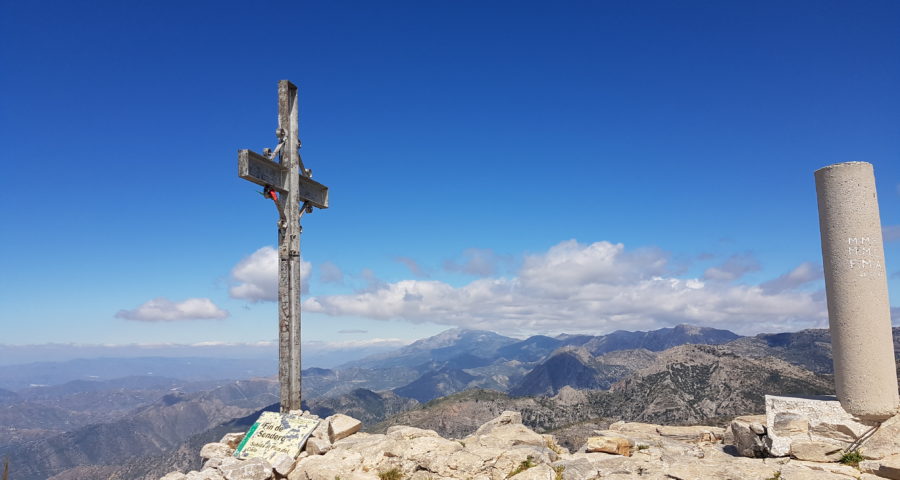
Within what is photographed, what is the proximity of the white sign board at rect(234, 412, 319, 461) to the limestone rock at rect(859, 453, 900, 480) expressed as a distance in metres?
11.2

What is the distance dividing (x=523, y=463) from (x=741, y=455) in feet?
16.9

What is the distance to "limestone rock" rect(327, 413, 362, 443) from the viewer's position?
42.1 ft

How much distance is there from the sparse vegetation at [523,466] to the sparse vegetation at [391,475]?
2.06 meters

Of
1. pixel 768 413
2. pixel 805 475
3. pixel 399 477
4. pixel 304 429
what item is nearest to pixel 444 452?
pixel 399 477

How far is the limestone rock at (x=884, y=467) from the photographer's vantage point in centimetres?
931

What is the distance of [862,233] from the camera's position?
39.9 ft

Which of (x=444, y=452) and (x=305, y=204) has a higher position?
(x=305, y=204)

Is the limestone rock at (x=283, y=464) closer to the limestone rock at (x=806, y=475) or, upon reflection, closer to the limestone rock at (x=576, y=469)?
the limestone rock at (x=576, y=469)

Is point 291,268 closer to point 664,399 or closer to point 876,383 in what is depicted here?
point 876,383

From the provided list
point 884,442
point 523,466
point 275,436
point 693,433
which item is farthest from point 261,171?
point 884,442

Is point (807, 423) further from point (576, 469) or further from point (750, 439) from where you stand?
point (576, 469)

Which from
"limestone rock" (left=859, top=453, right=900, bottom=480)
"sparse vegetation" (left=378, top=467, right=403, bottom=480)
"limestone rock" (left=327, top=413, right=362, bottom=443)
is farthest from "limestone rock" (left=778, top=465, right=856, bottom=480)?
"limestone rock" (left=327, top=413, right=362, bottom=443)

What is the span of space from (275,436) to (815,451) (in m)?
11.5

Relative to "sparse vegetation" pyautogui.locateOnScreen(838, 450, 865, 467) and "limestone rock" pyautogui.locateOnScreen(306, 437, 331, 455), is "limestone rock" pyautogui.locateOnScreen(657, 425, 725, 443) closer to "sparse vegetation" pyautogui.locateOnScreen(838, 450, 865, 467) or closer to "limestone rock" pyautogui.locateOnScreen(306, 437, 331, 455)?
"sparse vegetation" pyautogui.locateOnScreen(838, 450, 865, 467)
